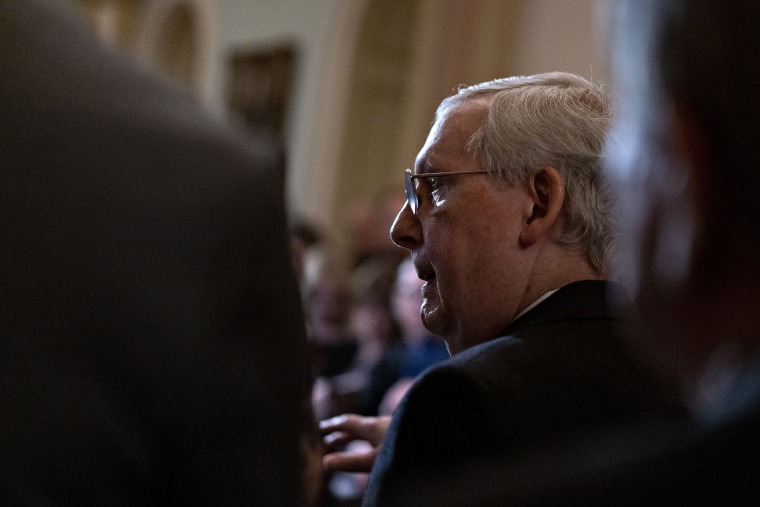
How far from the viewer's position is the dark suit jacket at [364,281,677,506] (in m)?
1.78

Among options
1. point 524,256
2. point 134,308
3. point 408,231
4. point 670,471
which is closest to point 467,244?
point 524,256

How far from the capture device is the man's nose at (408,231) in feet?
8.09

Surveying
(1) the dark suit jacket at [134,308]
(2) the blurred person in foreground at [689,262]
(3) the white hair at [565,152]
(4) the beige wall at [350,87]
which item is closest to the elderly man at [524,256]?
(3) the white hair at [565,152]

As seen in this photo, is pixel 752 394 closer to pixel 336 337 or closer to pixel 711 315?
pixel 711 315

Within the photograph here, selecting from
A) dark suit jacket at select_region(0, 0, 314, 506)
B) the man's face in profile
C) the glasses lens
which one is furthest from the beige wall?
dark suit jacket at select_region(0, 0, 314, 506)

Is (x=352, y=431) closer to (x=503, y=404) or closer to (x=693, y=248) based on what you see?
(x=503, y=404)

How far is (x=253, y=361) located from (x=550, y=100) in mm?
1387

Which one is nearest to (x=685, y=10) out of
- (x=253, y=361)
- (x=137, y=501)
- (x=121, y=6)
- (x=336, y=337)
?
(x=253, y=361)

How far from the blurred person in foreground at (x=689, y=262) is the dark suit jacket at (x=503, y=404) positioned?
82 centimetres

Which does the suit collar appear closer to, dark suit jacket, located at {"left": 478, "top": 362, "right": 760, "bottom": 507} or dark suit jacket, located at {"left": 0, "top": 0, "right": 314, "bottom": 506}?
dark suit jacket, located at {"left": 0, "top": 0, "right": 314, "bottom": 506}

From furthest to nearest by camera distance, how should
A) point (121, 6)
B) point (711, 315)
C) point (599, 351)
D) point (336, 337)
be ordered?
point (121, 6) < point (336, 337) < point (599, 351) < point (711, 315)

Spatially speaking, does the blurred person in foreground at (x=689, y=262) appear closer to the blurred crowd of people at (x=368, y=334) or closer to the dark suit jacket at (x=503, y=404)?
the dark suit jacket at (x=503, y=404)

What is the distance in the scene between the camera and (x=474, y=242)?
2287 millimetres

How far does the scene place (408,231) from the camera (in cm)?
248
